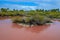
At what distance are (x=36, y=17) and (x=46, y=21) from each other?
56.6 inches

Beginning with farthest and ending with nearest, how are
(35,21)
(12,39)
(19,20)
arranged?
(19,20) → (35,21) → (12,39)

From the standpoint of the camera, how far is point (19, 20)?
1673cm

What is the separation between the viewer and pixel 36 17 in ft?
53.2

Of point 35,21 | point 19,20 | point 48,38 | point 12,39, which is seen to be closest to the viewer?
point 12,39

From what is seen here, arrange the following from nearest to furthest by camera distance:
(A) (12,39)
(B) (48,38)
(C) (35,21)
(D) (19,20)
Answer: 1. (A) (12,39)
2. (B) (48,38)
3. (C) (35,21)
4. (D) (19,20)

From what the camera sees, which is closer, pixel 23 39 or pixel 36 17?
pixel 23 39

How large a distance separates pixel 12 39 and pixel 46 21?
8797 millimetres

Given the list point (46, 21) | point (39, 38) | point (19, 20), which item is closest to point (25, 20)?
point (19, 20)

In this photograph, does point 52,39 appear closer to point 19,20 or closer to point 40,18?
point 40,18

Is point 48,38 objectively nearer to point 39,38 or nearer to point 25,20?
point 39,38

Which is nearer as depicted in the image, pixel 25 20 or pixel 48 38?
pixel 48 38

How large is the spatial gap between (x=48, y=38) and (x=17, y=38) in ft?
6.22

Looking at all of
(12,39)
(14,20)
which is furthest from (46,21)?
(12,39)

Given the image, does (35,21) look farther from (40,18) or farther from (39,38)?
(39,38)
